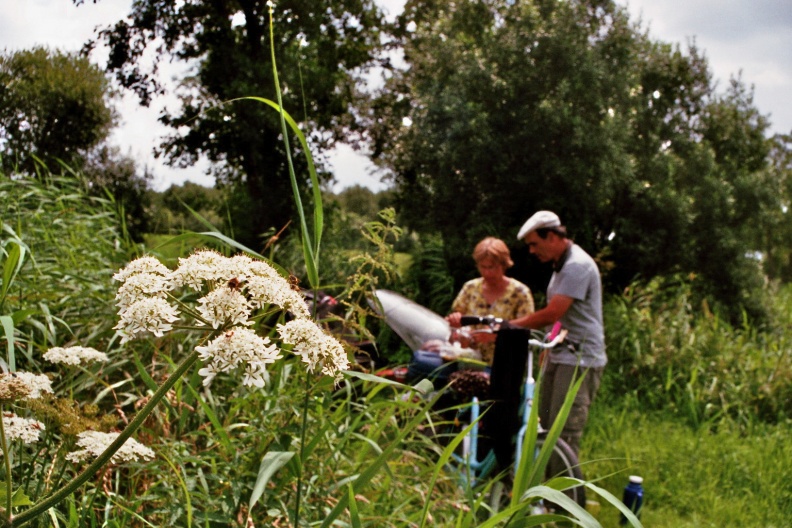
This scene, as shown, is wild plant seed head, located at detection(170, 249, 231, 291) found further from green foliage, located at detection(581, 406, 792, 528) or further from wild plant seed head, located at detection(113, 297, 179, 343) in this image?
green foliage, located at detection(581, 406, 792, 528)

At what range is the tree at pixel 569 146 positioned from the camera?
8203mm

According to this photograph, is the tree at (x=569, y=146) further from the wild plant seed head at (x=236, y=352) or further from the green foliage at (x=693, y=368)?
the wild plant seed head at (x=236, y=352)

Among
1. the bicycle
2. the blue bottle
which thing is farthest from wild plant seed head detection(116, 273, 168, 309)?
the blue bottle

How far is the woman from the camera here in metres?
4.14

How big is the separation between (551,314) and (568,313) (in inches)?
5.9

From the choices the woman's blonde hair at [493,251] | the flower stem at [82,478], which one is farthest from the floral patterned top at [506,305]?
the flower stem at [82,478]

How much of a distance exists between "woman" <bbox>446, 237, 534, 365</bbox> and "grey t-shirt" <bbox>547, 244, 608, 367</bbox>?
402 mm

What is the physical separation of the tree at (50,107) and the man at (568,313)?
256 centimetres

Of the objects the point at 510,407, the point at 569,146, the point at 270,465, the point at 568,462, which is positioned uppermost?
the point at 569,146

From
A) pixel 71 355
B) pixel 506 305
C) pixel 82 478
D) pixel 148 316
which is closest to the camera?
pixel 82 478

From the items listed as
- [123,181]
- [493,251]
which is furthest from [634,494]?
[123,181]

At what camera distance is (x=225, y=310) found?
0.93 m

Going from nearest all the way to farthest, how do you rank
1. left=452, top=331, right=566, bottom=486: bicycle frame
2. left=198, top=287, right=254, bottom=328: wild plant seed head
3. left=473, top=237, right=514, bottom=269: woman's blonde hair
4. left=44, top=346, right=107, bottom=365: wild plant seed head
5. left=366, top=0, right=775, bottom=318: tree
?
left=198, top=287, right=254, bottom=328: wild plant seed head < left=44, top=346, right=107, bottom=365: wild plant seed head < left=452, top=331, right=566, bottom=486: bicycle frame < left=473, top=237, right=514, bottom=269: woman's blonde hair < left=366, top=0, right=775, bottom=318: tree

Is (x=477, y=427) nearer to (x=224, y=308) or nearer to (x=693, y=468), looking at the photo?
(x=693, y=468)
